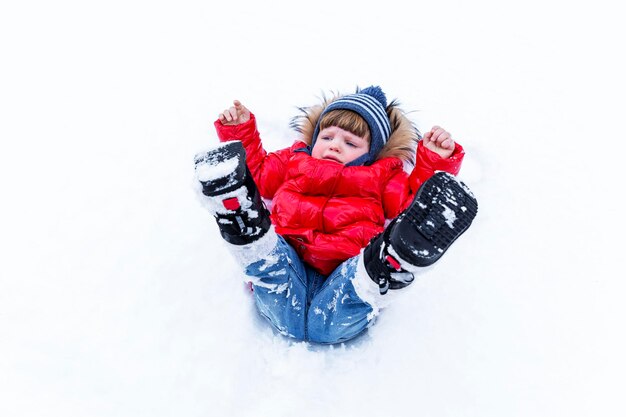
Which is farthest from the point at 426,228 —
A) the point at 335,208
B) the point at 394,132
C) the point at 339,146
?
the point at 394,132

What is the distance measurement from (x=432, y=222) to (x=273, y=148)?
46.3 inches

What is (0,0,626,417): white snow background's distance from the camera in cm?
124

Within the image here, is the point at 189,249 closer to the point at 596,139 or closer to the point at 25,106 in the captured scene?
the point at 25,106

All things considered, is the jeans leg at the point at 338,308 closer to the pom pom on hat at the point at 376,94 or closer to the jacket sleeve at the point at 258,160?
the jacket sleeve at the point at 258,160

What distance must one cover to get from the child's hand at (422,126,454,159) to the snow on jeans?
505 millimetres

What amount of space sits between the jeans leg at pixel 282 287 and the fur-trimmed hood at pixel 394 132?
0.56m

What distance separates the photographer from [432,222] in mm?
879

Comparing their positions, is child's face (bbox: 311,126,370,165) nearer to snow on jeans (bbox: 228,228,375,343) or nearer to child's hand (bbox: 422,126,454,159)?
child's hand (bbox: 422,126,454,159)

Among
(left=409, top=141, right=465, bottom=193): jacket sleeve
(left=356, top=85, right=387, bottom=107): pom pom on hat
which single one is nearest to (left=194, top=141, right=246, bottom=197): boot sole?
(left=409, top=141, right=465, bottom=193): jacket sleeve

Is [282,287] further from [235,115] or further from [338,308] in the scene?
[235,115]

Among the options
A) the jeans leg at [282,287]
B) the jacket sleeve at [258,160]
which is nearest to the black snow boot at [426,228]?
the jeans leg at [282,287]

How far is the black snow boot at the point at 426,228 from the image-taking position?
87 centimetres

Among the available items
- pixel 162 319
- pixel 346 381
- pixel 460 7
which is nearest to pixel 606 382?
pixel 346 381

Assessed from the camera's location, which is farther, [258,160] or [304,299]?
[258,160]
